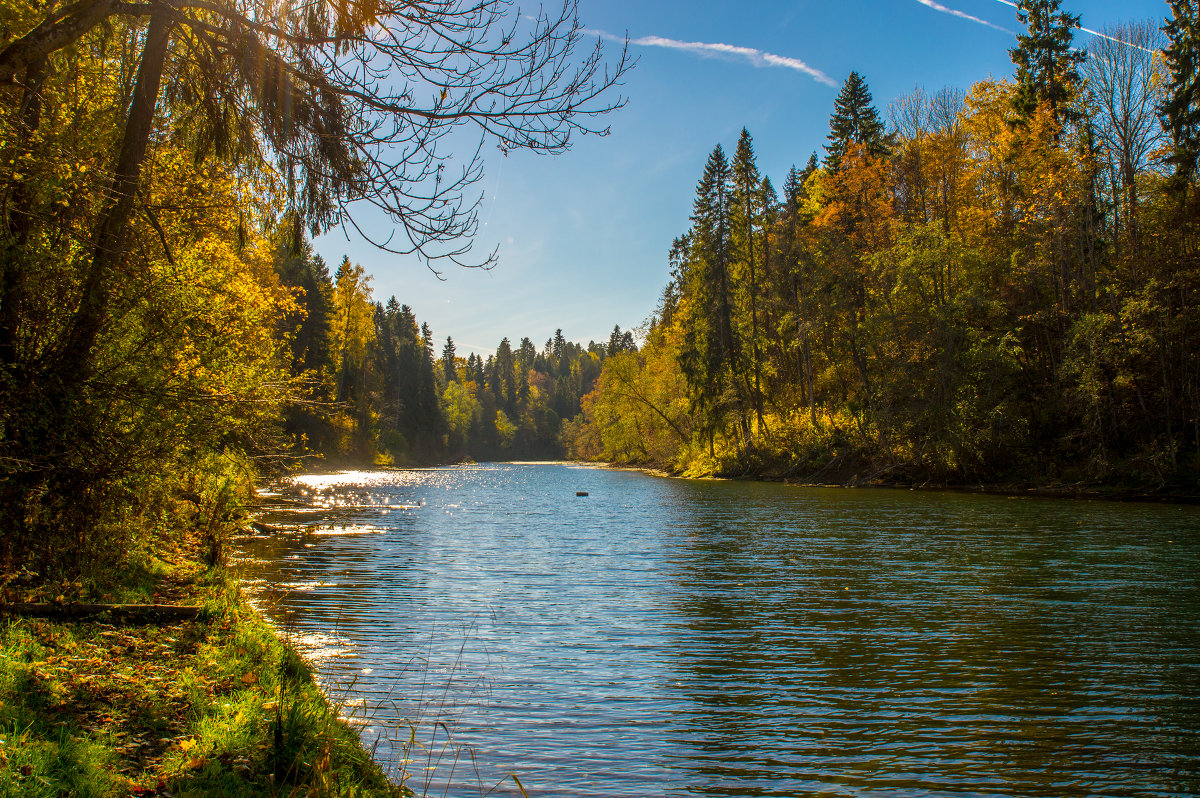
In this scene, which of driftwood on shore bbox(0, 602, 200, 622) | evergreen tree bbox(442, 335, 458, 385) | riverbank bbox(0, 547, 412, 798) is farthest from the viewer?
evergreen tree bbox(442, 335, 458, 385)

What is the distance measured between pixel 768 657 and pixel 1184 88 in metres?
30.8

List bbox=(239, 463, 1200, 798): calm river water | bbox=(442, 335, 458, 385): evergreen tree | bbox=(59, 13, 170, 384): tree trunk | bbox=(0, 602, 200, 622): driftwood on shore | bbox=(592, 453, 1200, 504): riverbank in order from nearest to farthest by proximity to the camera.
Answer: bbox=(239, 463, 1200, 798): calm river water → bbox=(0, 602, 200, 622): driftwood on shore → bbox=(59, 13, 170, 384): tree trunk → bbox=(592, 453, 1200, 504): riverbank → bbox=(442, 335, 458, 385): evergreen tree

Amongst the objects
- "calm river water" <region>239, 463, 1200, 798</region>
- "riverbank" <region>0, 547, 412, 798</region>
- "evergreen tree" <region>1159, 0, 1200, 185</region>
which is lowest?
"calm river water" <region>239, 463, 1200, 798</region>

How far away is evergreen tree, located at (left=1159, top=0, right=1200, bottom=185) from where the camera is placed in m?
25.6

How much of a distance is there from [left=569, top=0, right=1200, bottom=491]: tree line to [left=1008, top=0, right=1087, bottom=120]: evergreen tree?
11 cm

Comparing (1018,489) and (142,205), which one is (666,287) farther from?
(142,205)

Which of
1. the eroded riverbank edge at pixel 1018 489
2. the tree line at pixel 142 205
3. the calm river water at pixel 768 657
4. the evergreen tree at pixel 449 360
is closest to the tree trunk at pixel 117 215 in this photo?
the tree line at pixel 142 205

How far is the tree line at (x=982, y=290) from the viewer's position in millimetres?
26406

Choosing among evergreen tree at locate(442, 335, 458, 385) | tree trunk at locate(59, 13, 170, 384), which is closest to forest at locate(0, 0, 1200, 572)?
tree trunk at locate(59, 13, 170, 384)

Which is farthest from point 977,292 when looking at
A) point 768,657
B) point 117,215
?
point 117,215

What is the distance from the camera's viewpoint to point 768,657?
8680mm

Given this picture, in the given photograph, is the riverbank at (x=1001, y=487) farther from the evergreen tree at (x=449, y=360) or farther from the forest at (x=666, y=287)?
the evergreen tree at (x=449, y=360)

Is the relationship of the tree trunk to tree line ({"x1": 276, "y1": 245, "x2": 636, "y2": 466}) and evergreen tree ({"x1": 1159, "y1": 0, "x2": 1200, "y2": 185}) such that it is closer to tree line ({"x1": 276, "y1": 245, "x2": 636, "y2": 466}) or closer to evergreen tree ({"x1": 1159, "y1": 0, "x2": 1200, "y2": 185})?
tree line ({"x1": 276, "y1": 245, "x2": 636, "y2": 466})

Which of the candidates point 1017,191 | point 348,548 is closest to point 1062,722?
point 348,548
